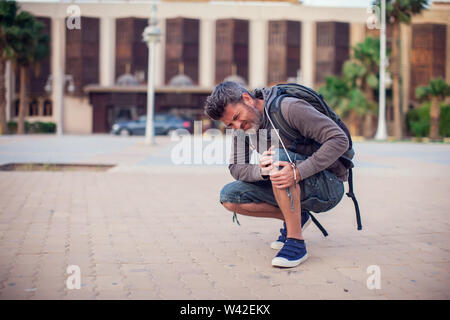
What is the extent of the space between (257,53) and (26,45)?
18512 millimetres

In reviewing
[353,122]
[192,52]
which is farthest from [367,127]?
[192,52]

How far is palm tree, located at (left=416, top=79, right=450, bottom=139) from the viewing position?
3241 centimetres

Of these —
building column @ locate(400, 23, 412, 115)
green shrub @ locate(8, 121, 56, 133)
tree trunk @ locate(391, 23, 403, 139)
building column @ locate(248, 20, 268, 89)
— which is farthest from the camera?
building column @ locate(248, 20, 268, 89)

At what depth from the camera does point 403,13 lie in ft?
109

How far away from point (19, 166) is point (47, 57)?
112 feet

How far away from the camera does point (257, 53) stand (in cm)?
4600

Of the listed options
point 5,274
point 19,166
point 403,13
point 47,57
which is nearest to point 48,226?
point 5,274

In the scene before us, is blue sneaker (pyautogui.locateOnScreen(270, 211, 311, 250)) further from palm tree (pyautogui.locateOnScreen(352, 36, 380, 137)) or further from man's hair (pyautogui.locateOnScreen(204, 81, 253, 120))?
palm tree (pyautogui.locateOnScreen(352, 36, 380, 137))

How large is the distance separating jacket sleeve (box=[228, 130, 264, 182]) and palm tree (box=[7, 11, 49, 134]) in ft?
123

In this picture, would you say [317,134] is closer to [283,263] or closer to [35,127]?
[283,263]

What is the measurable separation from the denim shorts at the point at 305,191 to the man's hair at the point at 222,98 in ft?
1.40

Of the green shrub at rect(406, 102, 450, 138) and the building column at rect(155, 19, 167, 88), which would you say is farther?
the building column at rect(155, 19, 167, 88)

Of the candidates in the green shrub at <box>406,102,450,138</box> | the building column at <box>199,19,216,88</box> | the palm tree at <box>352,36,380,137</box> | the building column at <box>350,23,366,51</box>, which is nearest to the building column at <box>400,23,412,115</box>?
the building column at <box>350,23,366,51</box>

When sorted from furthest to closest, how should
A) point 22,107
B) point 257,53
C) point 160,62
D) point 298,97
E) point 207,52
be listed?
point 257,53
point 207,52
point 160,62
point 22,107
point 298,97
